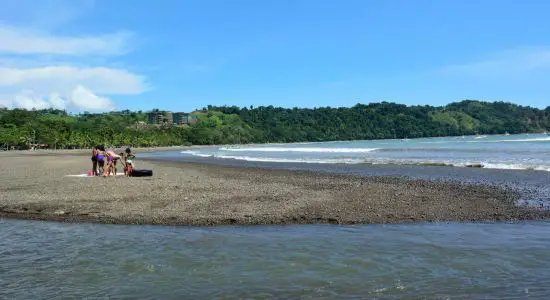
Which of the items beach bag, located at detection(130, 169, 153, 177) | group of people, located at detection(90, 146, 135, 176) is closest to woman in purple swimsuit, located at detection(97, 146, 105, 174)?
group of people, located at detection(90, 146, 135, 176)

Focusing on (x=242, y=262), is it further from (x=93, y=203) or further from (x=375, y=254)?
(x=93, y=203)

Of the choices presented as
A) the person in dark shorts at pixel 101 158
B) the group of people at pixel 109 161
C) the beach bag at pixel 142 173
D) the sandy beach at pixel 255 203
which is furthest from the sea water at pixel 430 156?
the person in dark shorts at pixel 101 158

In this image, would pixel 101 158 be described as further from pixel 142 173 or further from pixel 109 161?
pixel 142 173

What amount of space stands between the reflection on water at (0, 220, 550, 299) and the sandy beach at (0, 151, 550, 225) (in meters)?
1.03

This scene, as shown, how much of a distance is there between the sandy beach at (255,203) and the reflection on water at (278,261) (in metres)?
1.03

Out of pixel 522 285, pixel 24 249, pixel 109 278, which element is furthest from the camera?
pixel 24 249

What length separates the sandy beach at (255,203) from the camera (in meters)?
12.2

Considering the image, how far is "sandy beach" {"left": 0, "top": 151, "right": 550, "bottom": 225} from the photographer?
12211mm

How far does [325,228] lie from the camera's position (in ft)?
36.0

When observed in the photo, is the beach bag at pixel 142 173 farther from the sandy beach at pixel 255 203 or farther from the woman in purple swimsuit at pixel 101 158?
the sandy beach at pixel 255 203

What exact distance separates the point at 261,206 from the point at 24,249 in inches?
256

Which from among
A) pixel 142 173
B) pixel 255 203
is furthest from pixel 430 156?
pixel 255 203

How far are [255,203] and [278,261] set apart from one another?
633 cm

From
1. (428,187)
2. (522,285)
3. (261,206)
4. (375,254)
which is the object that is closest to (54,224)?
(261,206)
